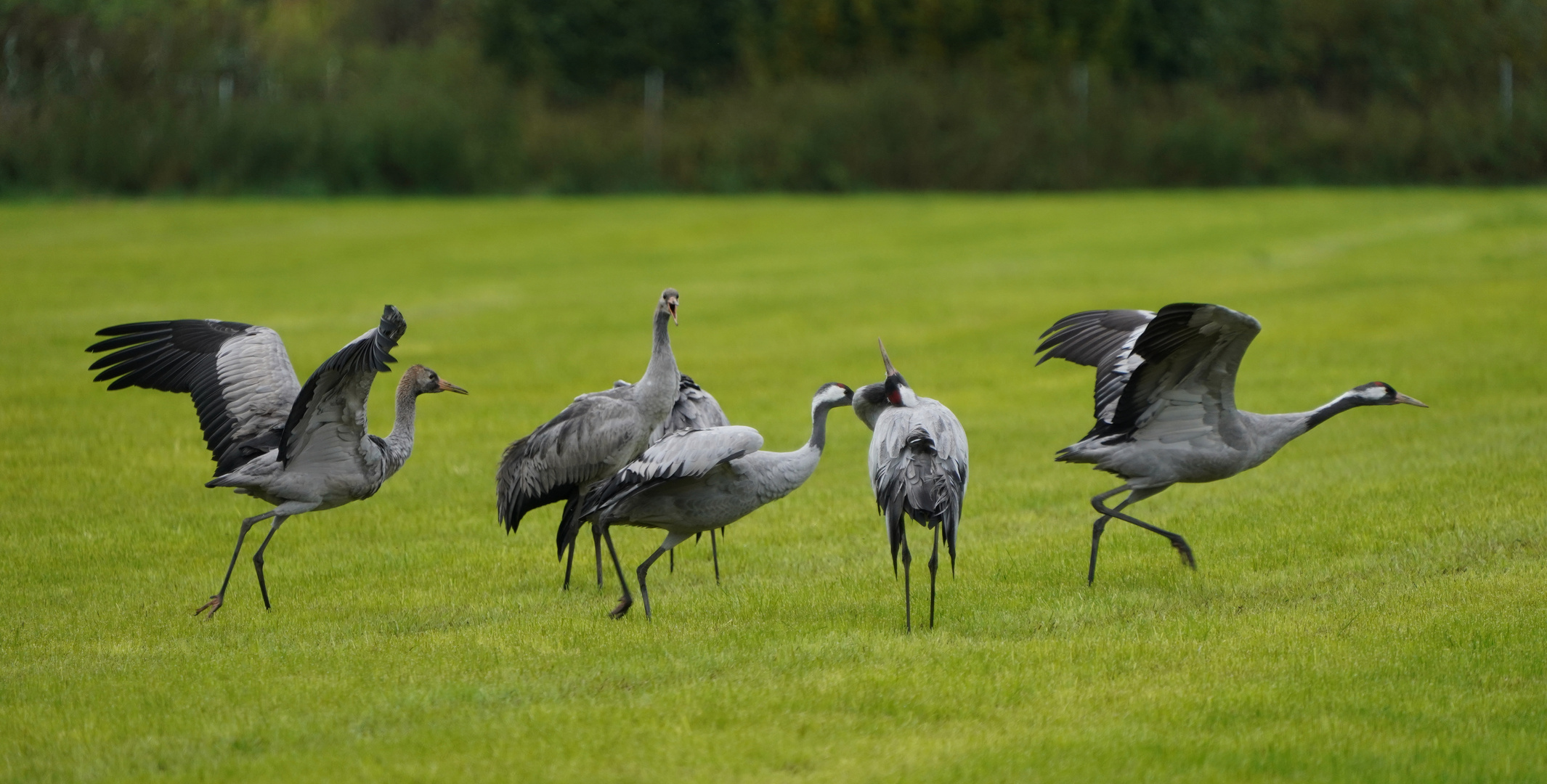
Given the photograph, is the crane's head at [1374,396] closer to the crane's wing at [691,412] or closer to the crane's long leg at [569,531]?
the crane's wing at [691,412]

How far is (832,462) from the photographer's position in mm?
Answer: 11922

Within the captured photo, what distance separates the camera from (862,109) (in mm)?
35719

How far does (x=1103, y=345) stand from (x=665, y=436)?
2906 mm

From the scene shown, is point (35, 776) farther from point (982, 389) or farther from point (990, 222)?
point (990, 222)

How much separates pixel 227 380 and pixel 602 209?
24.1 meters

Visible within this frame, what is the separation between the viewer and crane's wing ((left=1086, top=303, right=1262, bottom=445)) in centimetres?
743

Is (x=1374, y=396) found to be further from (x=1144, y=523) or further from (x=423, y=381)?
(x=423, y=381)

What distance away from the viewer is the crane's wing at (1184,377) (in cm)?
743

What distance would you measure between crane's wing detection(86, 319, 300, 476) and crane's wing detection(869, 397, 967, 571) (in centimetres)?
323

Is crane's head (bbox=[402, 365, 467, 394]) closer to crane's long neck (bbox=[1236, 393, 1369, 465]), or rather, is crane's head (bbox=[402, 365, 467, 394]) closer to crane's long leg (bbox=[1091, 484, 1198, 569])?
crane's long leg (bbox=[1091, 484, 1198, 569])

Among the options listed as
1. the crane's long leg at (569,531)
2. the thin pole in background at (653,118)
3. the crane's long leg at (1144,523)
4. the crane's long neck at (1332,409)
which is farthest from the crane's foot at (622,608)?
the thin pole in background at (653,118)

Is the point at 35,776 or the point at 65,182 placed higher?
the point at 65,182

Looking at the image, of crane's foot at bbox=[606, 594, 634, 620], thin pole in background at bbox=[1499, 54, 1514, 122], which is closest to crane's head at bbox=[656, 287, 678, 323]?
crane's foot at bbox=[606, 594, 634, 620]

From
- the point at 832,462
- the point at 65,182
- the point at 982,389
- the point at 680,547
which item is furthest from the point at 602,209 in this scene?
the point at 680,547
